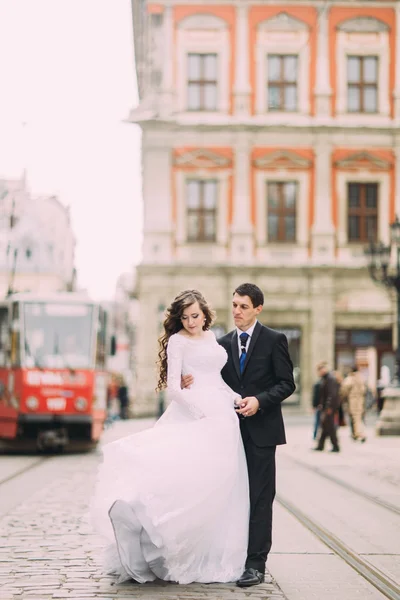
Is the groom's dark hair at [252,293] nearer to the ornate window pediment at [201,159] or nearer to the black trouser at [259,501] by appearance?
the black trouser at [259,501]

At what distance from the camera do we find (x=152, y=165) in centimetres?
3450

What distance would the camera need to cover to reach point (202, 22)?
116 ft

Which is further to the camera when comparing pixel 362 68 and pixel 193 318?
pixel 362 68

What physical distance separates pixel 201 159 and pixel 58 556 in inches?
1101

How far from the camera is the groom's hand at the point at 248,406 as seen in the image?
641cm

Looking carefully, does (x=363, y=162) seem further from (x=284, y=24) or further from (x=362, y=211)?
(x=284, y=24)

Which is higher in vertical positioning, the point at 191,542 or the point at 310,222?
the point at 310,222

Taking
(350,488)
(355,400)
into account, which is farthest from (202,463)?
(355,400)

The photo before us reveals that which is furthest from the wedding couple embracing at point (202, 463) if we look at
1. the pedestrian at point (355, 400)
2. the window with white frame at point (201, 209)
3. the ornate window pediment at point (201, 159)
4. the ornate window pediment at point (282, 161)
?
the ornate window pediment at point (282, 161)

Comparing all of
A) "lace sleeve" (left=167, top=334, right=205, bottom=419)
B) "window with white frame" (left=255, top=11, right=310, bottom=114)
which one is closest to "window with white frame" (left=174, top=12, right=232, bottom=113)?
"window with white frame" (left=255, top=11, right=310, bottom=114)

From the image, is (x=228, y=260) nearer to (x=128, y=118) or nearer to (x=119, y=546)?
(x=128, y=118)

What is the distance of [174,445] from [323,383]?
13.3 m

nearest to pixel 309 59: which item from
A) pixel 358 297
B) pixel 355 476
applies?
pixel 358 297

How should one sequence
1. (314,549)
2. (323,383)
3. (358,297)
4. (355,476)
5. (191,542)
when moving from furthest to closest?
1. (358,297)
2. (323,383)
3. (355,476)
4. (314,549)
5. (191,542)
